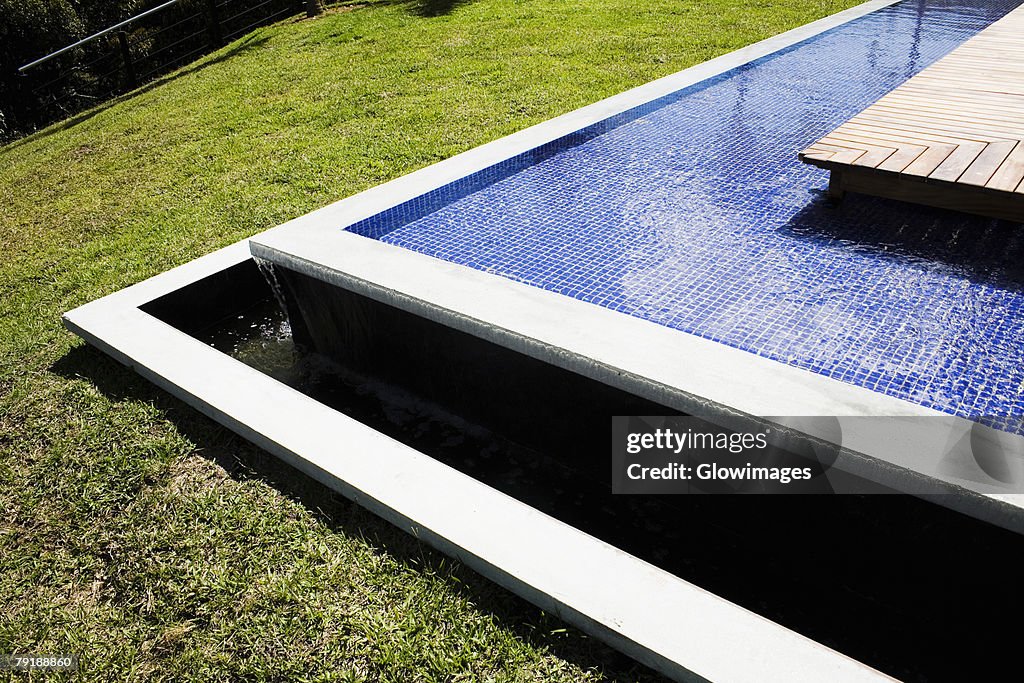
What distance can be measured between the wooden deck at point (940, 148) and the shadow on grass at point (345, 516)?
2.83 m

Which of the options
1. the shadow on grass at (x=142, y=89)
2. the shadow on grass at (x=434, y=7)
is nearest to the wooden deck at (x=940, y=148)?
the shadow on grass at (x=434, y=7)

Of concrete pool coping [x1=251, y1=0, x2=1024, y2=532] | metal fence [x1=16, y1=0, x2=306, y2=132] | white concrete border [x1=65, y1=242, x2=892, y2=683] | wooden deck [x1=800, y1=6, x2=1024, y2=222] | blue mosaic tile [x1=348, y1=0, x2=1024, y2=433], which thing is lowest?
metal fence [x1=16, y1=0, x2=306, y2=132]

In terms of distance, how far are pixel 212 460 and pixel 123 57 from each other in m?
10.7

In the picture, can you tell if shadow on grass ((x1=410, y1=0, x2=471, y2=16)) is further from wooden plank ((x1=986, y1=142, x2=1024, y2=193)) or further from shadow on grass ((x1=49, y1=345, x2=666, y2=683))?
wooden plank ((x1=986, y1=142, x2=1024, y2=193))

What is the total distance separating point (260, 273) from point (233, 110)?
189 inches

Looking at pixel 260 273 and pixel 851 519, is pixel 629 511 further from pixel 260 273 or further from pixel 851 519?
pixel 260 273

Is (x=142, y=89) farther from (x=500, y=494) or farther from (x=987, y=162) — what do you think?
(x=987, y=162)

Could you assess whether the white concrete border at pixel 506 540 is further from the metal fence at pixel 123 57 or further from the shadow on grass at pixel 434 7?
the metal fence at pixel 123 57

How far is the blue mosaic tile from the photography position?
116 inches

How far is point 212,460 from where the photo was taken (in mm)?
3252

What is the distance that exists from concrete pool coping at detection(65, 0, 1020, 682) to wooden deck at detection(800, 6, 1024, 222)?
1.65 m

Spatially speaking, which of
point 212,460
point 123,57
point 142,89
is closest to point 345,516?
point 212,460

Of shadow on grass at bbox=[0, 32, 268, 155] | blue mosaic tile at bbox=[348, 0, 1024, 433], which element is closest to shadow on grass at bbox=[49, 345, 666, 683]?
blue mosaic tile at bbox=[348, 0, 1024, 433]

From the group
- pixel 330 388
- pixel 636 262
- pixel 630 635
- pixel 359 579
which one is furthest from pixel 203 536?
pixel 636 262
